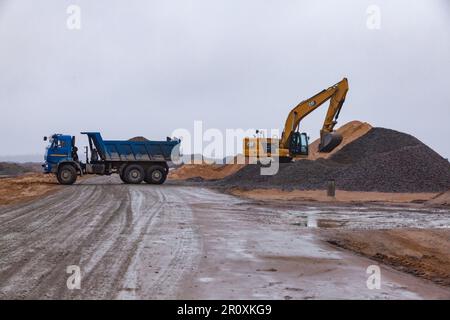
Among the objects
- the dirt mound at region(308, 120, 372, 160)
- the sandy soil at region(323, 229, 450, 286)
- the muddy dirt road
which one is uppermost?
the dirt mound at region(308, 120, 372, 160)

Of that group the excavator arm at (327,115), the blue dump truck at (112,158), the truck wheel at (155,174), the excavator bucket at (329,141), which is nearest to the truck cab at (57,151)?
the blue dump truck at (112,158)

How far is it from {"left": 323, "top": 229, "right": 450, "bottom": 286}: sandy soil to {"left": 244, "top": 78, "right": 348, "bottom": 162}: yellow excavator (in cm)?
2074

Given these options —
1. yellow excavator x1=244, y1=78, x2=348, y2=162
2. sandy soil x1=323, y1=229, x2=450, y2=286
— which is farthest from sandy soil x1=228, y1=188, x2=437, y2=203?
sandy soil x1=323, y1=229, x2=450, y2=286

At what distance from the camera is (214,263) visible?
9.05m

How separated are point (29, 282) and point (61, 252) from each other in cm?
229

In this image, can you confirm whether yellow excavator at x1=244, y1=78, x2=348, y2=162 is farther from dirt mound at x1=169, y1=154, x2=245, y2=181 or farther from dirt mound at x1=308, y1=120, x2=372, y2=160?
dirt mound at x1=169, y1=154, x2=245, y2=181

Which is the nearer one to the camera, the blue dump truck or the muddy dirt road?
the muddy dirt road

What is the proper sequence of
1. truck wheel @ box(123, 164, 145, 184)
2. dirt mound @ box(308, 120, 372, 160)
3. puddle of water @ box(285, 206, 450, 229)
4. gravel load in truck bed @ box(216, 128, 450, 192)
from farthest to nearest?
dirt mound @ box(308, 120, 372, 160), truck wheel @ box(123, 164, 145, 184), gravel load in truck bed @ box(216, 128, 450, 192), puddle of water @ box(285, 206, 450, 229)

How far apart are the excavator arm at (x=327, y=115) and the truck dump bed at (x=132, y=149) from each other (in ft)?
23.3

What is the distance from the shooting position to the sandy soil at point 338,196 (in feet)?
81.5

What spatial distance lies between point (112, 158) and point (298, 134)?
11.7 m

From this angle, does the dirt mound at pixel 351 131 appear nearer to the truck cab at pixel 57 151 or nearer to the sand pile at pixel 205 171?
the sand pile at pixel 205 171

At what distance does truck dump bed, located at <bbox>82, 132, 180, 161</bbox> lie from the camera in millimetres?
33781
